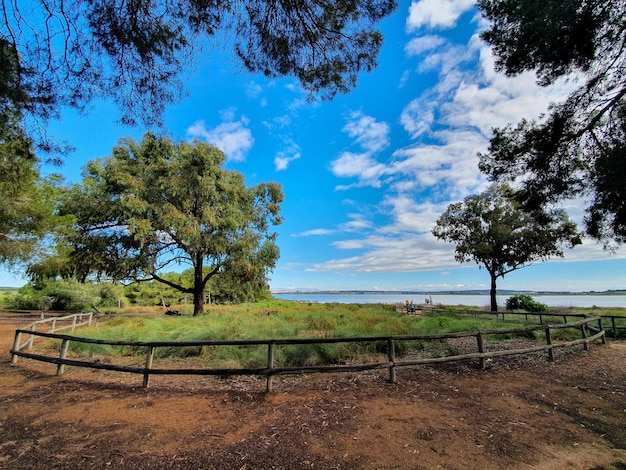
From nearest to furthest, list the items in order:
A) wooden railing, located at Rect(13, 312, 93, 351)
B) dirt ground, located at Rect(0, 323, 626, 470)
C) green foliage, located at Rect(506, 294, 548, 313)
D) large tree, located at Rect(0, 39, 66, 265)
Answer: dirt ground, located at Rect(0, 323, 626, 470) → wooden railing, located at Rect(13, 312, 93, 351) → large tree, located at Rect(0, 39, 66, 265) → green foliage, located at Rect(506, 294, 548, 313)

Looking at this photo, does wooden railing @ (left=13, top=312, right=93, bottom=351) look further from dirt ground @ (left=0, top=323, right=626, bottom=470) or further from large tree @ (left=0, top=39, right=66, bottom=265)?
large tree @ (left=0, top=39, right=66, bottom=265)

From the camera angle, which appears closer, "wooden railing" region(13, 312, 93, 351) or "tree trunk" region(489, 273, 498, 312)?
"wooden railing" region(13, 312, 93, 351)

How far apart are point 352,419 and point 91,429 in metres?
3.52

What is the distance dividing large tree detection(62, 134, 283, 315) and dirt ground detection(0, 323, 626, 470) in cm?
1220

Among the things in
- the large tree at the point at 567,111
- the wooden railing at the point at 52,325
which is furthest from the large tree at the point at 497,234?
the wooden railing at the point at 52,325

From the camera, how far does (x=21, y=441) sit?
12.5 ft

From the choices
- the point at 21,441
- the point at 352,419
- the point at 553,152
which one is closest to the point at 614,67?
the point at 553,152

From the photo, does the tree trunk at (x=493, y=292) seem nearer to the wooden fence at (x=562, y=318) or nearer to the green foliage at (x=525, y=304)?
the green foliage at (x=525, y=304)

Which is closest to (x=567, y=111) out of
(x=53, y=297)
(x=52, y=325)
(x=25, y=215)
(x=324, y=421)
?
(x=324, y=421)

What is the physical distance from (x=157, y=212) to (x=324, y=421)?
16.5m

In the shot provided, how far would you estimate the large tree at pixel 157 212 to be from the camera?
58.3 ft

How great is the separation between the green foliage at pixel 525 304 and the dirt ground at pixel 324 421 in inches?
705

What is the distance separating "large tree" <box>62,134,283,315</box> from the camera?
17.8m

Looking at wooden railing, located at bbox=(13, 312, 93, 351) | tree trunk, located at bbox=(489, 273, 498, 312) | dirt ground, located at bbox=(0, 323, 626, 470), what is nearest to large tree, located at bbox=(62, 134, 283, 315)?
wooden railing, located at bbox=(13, 312, 93, 351)
